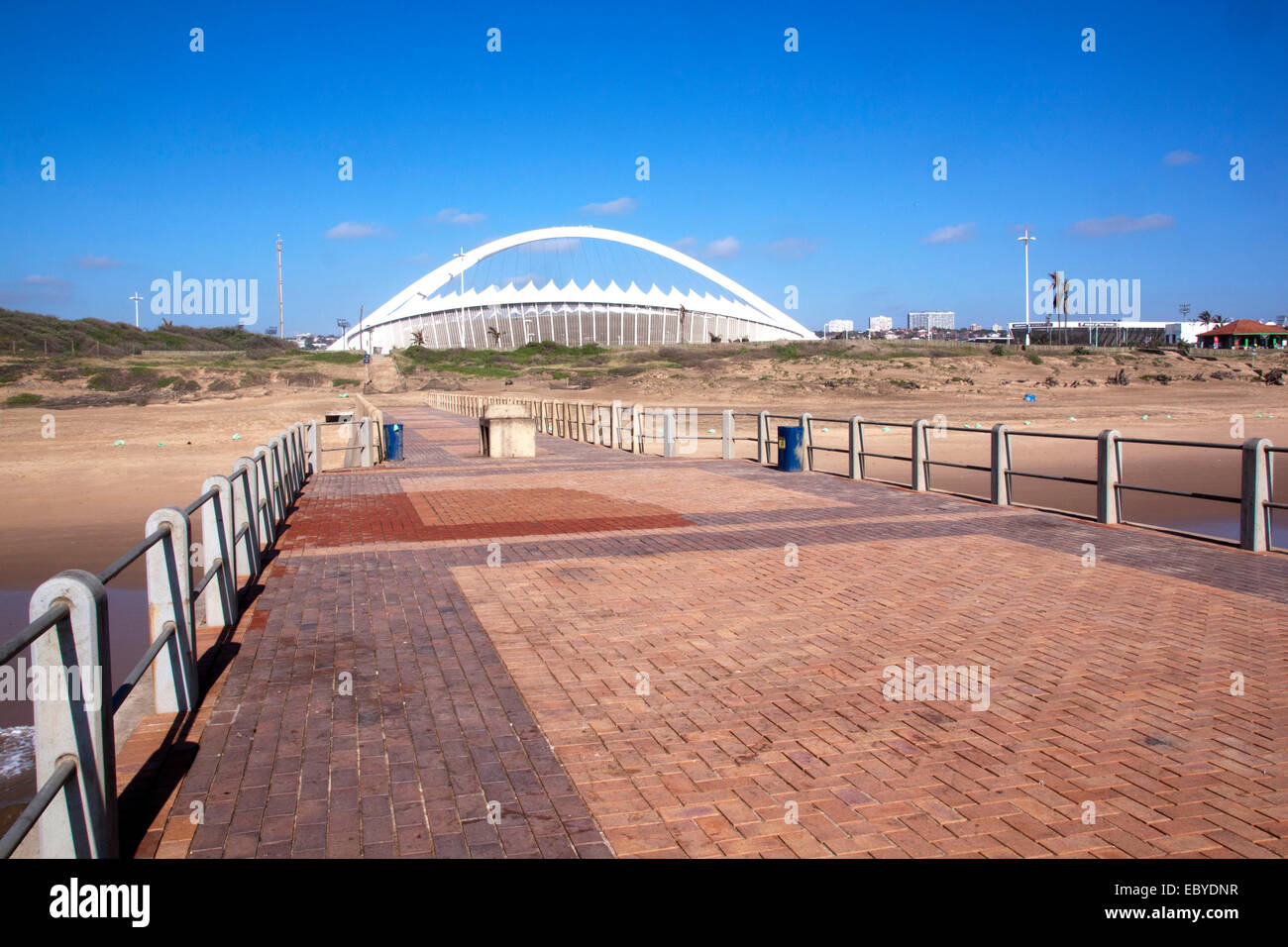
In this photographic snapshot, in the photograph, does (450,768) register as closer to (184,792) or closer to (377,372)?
(184,792)

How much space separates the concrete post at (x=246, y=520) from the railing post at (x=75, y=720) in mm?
4753

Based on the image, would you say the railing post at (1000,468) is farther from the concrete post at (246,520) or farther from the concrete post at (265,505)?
the concrete post at (246,520)

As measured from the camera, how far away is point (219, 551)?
693 cm

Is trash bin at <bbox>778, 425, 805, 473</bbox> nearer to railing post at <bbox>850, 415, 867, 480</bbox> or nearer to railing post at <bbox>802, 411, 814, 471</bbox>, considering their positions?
railing post at <bbox>802, 411, 814, 471</bbox>

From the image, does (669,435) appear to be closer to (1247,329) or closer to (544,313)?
(544,313)

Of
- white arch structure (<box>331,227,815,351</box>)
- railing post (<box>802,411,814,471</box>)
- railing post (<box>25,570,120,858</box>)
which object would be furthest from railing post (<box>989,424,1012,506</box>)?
white arch structure (<box>331,227,815,351</box>)

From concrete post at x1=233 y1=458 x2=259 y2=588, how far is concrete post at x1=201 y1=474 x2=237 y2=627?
3.55 feet

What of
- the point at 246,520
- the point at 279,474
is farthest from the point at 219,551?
the point at 279,474

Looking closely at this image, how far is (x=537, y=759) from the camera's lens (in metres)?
4.65

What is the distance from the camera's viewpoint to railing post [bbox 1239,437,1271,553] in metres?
9.42

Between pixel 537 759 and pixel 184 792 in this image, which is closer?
pixel 184 792
